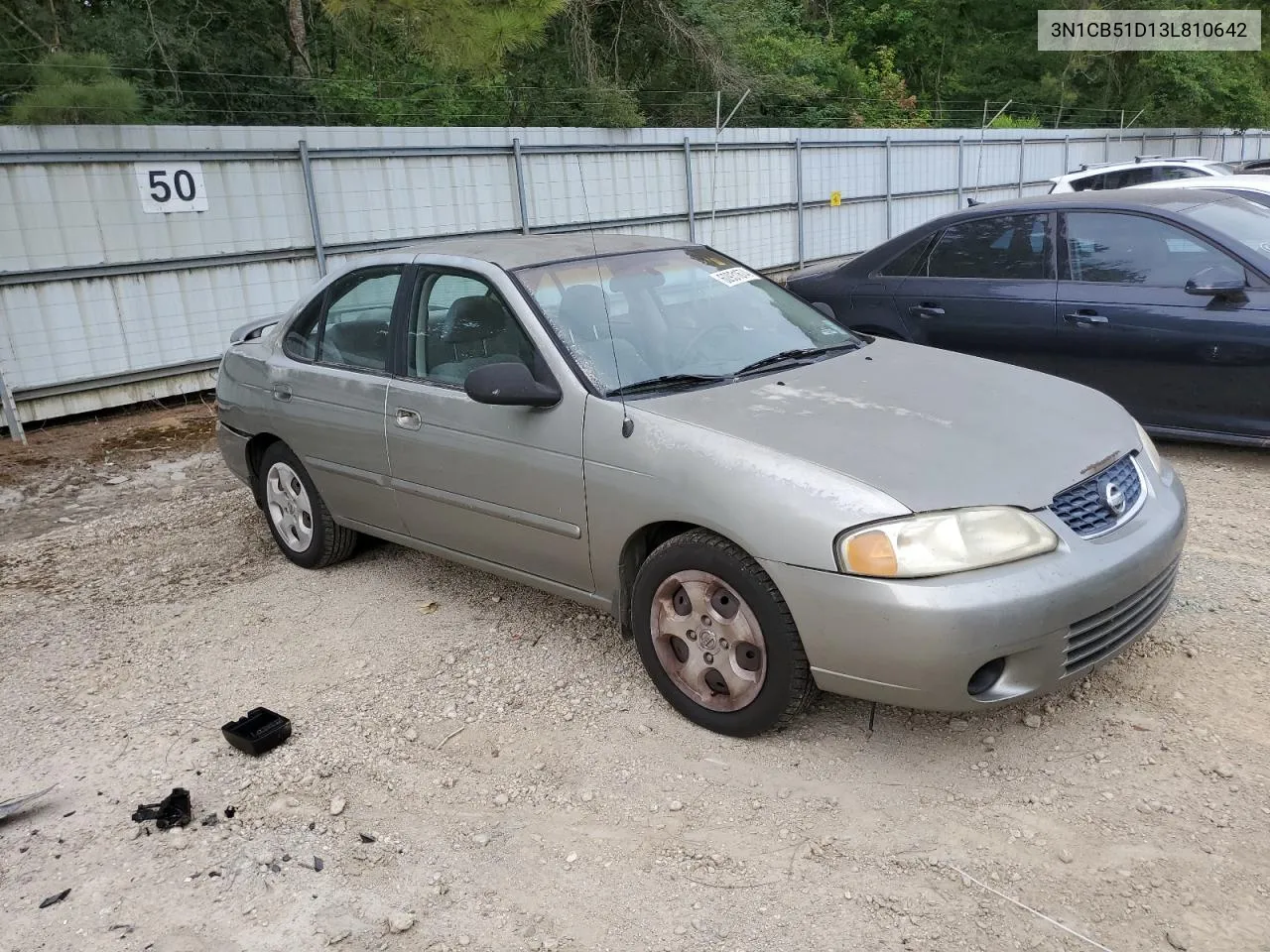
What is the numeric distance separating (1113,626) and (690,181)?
11048 mm

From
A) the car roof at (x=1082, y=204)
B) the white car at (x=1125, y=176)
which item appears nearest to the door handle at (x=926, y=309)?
the car roof at (x=1082, y=204)

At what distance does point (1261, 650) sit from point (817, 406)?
1.86m

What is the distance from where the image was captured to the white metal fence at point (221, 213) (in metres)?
8.07

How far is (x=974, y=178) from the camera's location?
1953cm

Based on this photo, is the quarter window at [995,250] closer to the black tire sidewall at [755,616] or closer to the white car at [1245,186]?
the white car at [1245,186]

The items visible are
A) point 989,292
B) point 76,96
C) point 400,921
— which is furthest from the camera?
point 76,96

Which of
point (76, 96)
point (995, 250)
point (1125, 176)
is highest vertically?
point (76, 96)

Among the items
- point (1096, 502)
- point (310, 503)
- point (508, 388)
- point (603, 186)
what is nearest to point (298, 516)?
point (310, 503)

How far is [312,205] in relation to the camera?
944cm

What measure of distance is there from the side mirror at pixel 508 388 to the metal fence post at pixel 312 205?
647 centimetres

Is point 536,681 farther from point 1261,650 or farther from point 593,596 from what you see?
point 1261,650

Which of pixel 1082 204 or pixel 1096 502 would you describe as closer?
pixel 1096 502

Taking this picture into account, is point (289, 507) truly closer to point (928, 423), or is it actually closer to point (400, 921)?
point (400, 921)

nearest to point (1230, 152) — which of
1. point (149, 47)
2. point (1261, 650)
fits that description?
point (149, 47)
